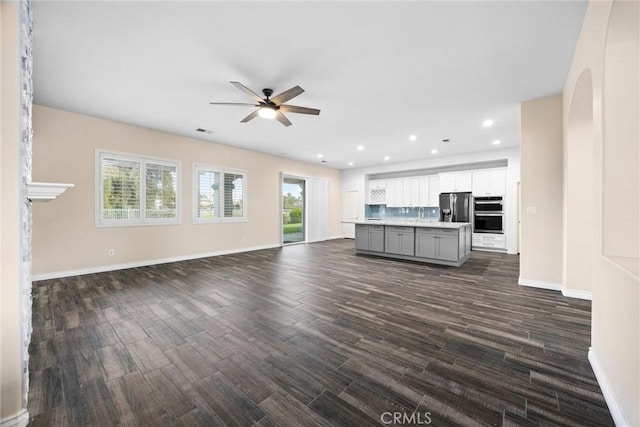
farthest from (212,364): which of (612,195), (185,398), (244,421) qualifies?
(612,195)

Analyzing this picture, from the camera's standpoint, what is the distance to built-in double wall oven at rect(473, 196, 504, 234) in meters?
7.02

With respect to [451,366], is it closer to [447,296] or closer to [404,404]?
[404,404]

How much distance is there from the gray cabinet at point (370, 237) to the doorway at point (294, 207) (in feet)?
9.41

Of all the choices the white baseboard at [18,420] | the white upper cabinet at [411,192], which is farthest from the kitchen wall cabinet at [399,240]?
the white baseboard at [18,420]

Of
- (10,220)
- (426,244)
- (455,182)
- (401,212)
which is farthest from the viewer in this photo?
(401,212)

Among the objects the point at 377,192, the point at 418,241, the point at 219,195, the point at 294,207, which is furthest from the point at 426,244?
the point at 219,195

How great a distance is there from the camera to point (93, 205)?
4.64 metres

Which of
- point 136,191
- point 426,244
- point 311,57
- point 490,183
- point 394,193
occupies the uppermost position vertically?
point 311,57

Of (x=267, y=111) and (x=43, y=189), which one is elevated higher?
(x=267, y=111)

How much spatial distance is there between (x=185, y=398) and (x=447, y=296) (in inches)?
126

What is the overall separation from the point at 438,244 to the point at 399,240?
0.86 metres

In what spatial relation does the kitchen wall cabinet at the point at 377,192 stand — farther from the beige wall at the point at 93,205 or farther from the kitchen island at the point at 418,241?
the beige wall at the point at 93,205

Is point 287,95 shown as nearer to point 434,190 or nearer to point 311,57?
Result: point 311,57

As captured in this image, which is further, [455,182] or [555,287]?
[455,182]
